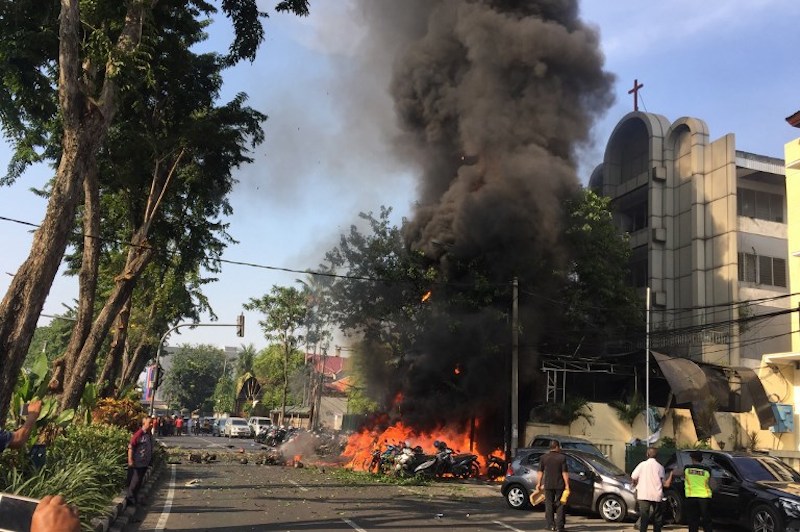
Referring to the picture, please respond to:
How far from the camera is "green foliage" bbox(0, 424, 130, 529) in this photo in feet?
24.5

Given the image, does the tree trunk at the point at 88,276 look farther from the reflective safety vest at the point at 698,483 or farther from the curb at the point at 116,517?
the reflective safety vest at the point at 698,483

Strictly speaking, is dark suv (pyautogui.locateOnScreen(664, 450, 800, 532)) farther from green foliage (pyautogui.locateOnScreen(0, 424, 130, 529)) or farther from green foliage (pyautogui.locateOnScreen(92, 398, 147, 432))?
green foliage (pyautogui.locateOnScreen(92, 398, 147, 432))

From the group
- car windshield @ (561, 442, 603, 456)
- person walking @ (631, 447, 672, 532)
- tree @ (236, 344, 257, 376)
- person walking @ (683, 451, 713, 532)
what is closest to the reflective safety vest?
person walking @ (683, 451, 713, 532)

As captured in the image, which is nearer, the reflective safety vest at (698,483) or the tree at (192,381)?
the reflective safety vest at (698,483)

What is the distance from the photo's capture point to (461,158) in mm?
27172

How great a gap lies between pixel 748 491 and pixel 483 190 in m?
15.7

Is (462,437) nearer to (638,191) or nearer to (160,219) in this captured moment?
(160,219)

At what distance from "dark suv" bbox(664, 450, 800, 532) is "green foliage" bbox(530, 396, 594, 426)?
32.3 feet

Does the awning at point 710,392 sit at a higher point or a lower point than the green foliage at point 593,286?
lower

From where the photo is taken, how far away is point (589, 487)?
12.9 m

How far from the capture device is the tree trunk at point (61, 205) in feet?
27.2

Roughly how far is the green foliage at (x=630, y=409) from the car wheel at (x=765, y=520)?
41.1ft

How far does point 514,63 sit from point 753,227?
45.0ft

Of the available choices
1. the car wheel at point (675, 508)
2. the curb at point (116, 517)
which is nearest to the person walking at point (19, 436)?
the curb at point (116, 517)
